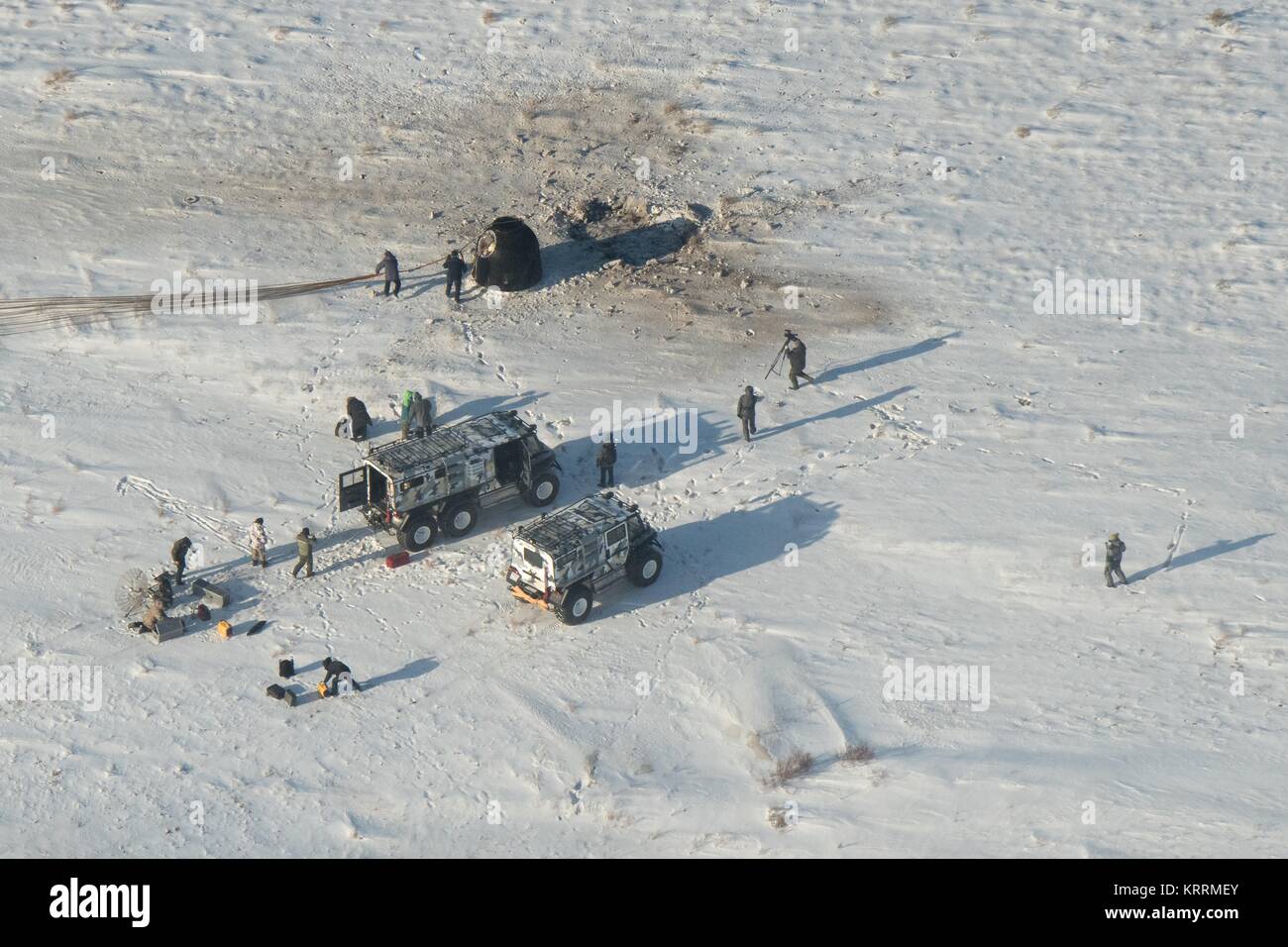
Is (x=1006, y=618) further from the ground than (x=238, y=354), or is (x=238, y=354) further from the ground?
(x=238, y=354)

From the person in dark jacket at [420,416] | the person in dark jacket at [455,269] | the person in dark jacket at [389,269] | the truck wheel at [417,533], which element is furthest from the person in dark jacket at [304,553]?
the person in dark jacket at [455,269]

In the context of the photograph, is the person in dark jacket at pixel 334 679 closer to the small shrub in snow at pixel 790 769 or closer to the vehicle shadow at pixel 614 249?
the small shrub in snow at pixel 790 769

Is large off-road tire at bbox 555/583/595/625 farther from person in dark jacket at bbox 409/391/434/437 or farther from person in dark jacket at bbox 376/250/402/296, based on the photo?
person in dark jacket at bbox 376/250/402/296

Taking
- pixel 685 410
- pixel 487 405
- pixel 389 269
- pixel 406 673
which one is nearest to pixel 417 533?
pixel 406 673

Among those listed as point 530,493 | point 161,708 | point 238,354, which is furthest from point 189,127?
point 161,708

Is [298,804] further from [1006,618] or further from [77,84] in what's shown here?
[77,84]
